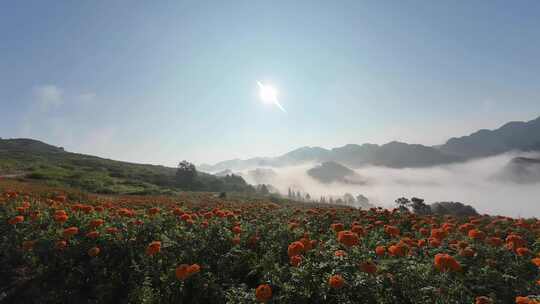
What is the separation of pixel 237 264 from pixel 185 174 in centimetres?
8365

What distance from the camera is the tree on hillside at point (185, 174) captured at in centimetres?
8216

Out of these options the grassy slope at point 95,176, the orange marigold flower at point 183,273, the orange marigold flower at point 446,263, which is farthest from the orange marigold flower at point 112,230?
the grassy slope at point 95,176

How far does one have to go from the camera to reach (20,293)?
532 centimetres

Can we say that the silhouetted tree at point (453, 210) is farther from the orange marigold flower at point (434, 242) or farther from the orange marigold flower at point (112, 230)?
the orange marigold flower at point (112, 230)

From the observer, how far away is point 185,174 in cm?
8531

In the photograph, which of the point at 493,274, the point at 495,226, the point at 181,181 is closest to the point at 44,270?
the point at 493,274

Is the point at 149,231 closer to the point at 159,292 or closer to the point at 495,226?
the point at 159,292

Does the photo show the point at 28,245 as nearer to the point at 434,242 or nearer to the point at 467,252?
the point at 434,242

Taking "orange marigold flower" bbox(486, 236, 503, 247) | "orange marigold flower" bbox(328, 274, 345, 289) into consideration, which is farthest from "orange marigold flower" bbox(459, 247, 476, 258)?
"orange marigold flower" bbox(328, 274, 345, 289)

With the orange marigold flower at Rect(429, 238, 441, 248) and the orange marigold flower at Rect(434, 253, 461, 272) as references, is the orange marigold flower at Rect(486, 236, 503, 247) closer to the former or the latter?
the orange marigold flower at Rect(429, 238, 441, 248)

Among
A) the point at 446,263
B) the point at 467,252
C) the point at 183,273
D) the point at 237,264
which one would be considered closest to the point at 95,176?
the point at 237,264

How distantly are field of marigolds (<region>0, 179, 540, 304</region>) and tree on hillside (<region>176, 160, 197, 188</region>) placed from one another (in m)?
76.4

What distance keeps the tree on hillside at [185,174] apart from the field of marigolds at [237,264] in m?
76.4

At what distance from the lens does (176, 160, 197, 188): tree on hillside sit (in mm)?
82156
